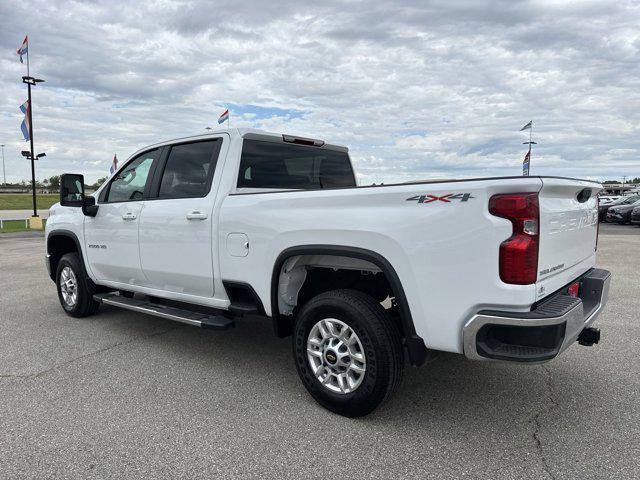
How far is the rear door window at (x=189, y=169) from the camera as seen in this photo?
4270 millimetres

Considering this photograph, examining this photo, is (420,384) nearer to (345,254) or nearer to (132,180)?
(345,254)

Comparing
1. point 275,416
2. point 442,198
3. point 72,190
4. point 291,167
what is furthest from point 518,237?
point 72,190

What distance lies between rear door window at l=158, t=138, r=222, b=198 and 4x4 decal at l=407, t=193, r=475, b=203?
199cm

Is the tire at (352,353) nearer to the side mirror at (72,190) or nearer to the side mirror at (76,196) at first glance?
the side mirror at (76,196)

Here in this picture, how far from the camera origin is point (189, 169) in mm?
4480

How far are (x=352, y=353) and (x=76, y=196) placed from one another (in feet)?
12.2

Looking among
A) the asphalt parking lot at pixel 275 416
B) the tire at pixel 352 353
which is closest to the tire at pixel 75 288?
the asphalt parking lot at pixel 275 416

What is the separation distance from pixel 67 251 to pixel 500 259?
565 centimetres

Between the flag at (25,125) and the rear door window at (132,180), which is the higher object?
the flag at (25,125)

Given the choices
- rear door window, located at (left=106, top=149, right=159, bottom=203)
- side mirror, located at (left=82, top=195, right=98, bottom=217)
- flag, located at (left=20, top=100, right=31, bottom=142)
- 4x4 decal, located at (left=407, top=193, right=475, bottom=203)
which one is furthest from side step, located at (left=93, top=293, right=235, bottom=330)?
flag, located at (left=20, top=100, right=31, bottom=142)

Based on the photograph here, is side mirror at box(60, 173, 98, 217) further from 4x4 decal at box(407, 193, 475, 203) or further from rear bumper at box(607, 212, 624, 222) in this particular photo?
rear bumper at box(607, 212, 624, 222)

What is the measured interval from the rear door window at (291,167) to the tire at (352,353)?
56.1 inches

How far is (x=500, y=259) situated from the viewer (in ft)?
8.57

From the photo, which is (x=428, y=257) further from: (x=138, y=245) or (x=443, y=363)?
(x=138, y=245)
